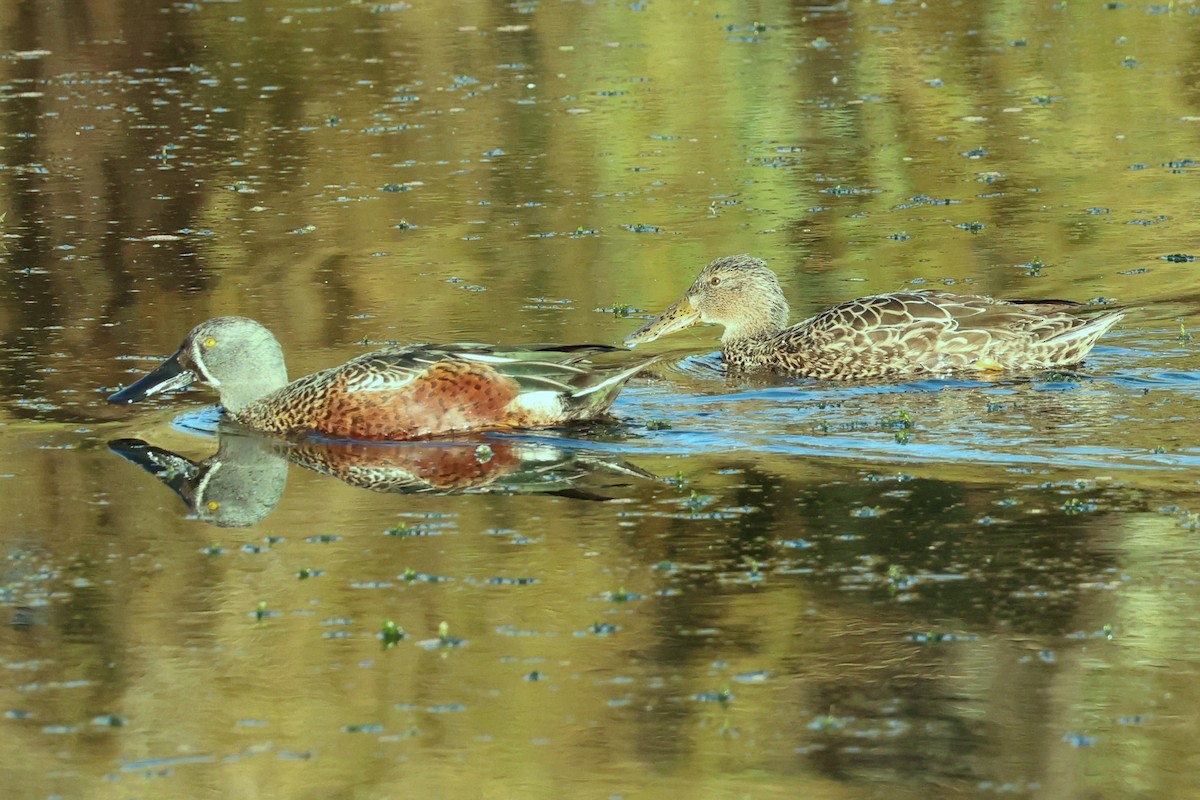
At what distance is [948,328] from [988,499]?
2.78 meters

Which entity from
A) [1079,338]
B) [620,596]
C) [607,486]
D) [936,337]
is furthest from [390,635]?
[1079,338]

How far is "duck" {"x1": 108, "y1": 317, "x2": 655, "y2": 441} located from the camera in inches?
385

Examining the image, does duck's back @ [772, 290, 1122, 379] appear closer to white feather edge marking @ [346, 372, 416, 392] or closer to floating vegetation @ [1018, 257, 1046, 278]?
floating vegetation @ [1018, 257, 1046, 278]

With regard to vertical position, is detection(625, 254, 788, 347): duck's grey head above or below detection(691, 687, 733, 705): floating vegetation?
above

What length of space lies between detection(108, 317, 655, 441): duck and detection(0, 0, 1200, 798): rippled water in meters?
0.14

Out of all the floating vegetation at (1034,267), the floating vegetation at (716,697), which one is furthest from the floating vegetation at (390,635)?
the floating vegetation at (1034,267)

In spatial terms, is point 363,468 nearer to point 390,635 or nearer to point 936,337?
point 390,635

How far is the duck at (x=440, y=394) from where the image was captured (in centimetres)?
979

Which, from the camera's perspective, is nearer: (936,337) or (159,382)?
(159,382)

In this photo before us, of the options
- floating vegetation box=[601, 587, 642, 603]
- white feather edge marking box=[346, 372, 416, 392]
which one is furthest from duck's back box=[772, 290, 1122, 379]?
floating vegetation box=[601, 587, 642, 603]

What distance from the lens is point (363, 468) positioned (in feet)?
30.7

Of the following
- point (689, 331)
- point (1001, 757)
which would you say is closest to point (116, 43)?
point (689, 331)

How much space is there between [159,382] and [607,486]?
281 centimetres

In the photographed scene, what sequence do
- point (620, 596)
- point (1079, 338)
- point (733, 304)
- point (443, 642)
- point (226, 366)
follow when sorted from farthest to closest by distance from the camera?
point (733, 304) → point (1079, 338) → point (226, 366) → point (620, 596) → point (443, 642)
